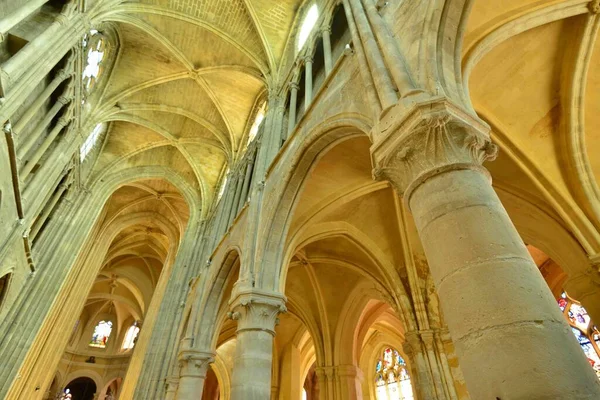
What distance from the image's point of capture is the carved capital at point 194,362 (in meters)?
7.69

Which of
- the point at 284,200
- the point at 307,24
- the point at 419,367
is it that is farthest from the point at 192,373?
the point at 307,24

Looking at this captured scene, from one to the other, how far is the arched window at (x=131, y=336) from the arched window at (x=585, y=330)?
24.2 metres

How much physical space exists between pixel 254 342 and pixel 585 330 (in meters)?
9.34

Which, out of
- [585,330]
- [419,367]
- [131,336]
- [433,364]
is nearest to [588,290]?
[433,364]

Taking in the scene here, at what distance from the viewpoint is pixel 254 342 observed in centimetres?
529

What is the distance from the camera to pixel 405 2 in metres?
4.28

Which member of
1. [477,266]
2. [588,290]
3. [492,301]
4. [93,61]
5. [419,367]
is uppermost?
[93,61]

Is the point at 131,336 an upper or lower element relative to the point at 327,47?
upper

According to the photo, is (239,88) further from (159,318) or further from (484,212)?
(484,212)

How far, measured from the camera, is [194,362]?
7.77m

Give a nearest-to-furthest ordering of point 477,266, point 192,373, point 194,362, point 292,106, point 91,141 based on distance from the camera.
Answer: point 477,266, point 192,373, point 194,362, point 292,106, point 91,141

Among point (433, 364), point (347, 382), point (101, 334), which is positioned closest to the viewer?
point (433, 364)

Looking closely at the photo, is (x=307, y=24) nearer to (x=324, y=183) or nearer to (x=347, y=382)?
(x=324, y=183)

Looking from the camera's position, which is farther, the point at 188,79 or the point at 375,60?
the point at 188,79
